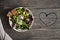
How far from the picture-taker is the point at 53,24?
1.72m

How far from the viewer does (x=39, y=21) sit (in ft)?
5.62

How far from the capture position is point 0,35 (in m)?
1.66

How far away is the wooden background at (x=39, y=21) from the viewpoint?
5.61 feet

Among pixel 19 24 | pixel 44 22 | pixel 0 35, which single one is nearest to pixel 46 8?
pixel 44 22

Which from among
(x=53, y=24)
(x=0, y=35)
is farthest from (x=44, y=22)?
(x=0, y=35)

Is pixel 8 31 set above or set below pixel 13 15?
below

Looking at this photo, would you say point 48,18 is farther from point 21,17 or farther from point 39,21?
point 21,17

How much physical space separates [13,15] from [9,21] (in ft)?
0.17

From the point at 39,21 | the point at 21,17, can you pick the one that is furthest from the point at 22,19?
the point at 39,21

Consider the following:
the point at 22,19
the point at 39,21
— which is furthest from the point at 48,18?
the point at 22,19

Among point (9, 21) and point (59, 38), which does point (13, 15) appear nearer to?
point (9, 21)

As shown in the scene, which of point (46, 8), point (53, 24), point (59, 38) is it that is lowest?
point (59, 38)

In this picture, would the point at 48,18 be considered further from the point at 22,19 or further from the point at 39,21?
the point at 22,19

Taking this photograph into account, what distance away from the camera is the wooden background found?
1711 millimetres
